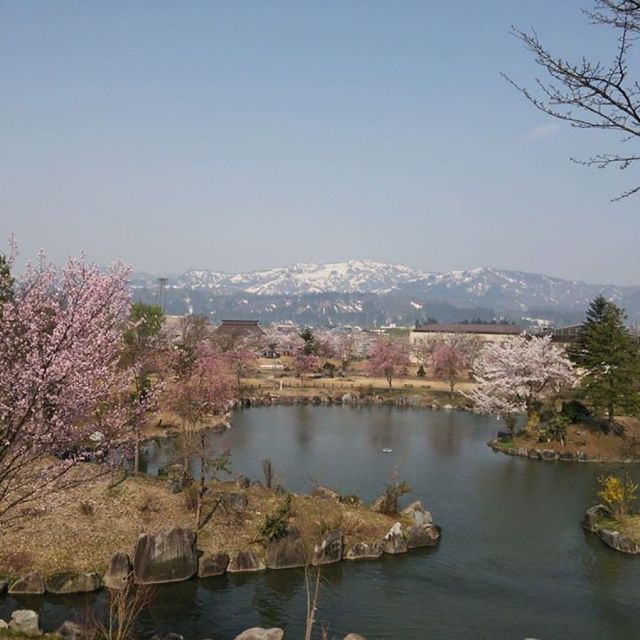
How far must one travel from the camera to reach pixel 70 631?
33.2 feet

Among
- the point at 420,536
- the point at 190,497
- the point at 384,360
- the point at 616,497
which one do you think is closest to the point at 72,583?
the point at 190,497

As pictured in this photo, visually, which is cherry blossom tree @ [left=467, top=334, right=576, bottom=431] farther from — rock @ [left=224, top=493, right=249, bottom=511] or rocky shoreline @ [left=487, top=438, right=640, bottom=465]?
rock @ [left=224, top=493, right=249, bottom=511]

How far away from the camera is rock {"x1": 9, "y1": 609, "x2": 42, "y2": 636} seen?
389 inches

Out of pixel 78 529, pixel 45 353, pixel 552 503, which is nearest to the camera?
pixel 45 353

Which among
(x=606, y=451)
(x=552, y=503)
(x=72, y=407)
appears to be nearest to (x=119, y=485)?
(x=72, y=407)

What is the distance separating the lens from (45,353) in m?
7.20

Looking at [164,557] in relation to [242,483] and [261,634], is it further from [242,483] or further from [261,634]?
[242,483]

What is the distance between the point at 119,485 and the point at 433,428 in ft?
68.6

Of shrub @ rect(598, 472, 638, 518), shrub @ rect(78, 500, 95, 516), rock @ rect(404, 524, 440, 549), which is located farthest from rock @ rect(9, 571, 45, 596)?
shrub @ rect(598, 472, 638, 518)

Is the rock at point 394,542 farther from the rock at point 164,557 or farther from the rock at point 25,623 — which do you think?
the rock at point 25,623

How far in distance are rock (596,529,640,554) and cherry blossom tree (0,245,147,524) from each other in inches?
A: 504

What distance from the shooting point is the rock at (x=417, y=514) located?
16672 millimetres

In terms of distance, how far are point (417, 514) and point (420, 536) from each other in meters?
1.10

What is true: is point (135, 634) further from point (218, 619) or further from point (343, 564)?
point (343, 564)
